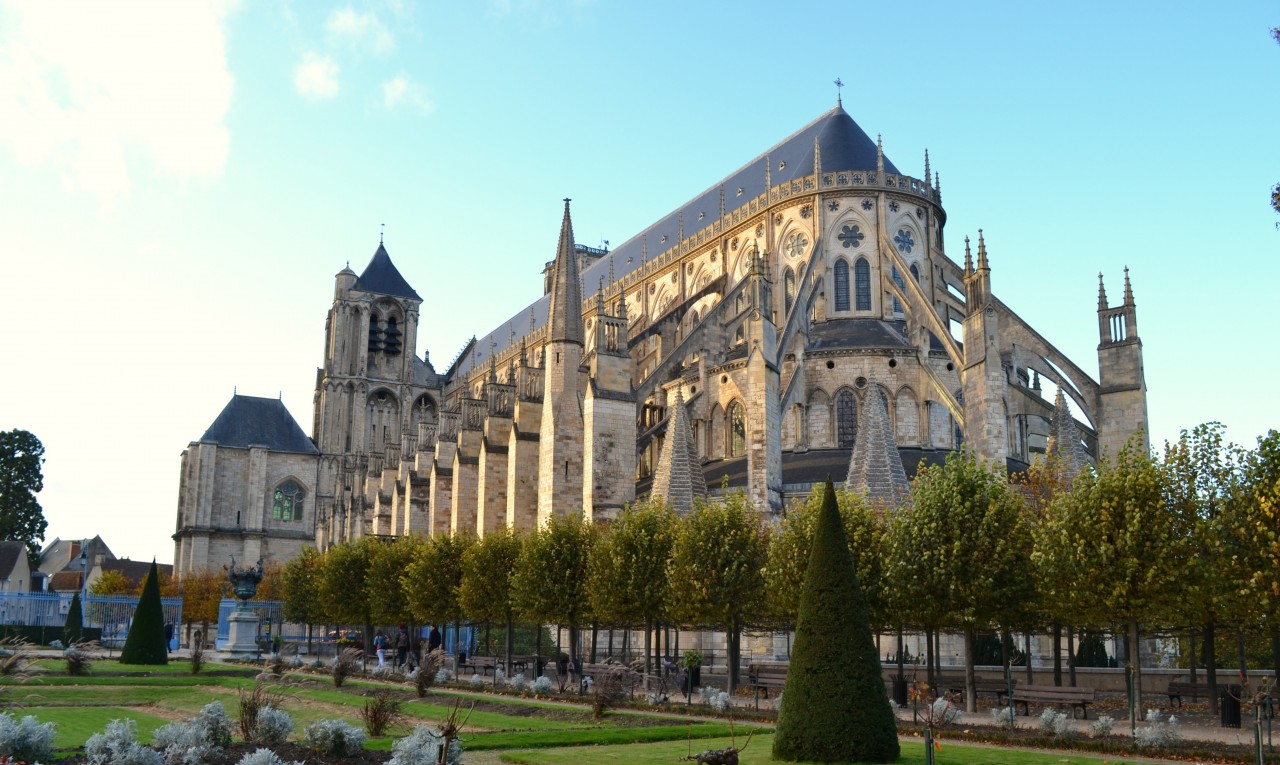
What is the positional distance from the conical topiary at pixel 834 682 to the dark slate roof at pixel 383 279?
71.9 m

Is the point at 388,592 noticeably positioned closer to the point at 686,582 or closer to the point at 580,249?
the point at 686,582

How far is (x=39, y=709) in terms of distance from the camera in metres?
20.3

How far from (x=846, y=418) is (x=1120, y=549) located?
22666 mm

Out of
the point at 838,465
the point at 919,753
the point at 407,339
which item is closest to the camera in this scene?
the point at 919,753

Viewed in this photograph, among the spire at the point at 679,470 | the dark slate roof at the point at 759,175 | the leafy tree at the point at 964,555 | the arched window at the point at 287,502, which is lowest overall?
the leafy tree at the point at 964,555

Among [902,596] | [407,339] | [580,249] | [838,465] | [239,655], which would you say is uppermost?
[580,249]

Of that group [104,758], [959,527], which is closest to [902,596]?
[959,527]

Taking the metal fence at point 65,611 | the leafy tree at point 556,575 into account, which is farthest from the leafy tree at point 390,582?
the metal fence at point 65,611

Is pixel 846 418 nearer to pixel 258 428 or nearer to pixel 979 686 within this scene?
pixel 979 686

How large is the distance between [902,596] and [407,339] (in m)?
63.6

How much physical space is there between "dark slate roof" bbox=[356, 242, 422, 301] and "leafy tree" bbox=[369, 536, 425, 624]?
147ft

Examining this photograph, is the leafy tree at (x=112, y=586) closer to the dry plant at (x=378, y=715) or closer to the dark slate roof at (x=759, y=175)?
the dark slate roof at (x=759, y=175)

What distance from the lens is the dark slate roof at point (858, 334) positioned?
43.4 meters


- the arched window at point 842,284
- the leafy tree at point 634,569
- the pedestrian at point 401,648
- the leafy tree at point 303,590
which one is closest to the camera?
the leafy tree at point 634,569
